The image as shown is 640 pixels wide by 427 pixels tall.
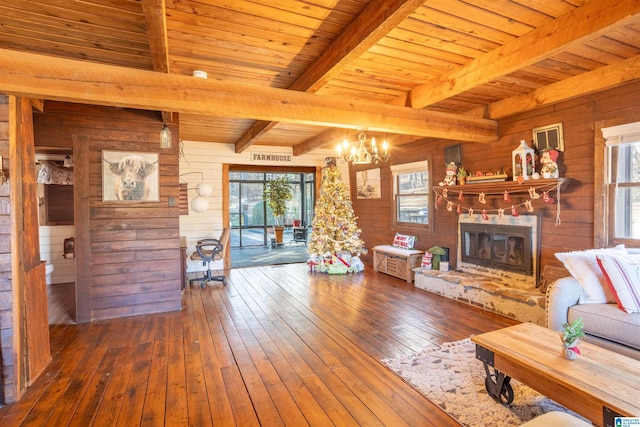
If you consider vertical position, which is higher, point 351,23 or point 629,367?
point 351,23

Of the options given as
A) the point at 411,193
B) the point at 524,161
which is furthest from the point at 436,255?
the point at 524,161

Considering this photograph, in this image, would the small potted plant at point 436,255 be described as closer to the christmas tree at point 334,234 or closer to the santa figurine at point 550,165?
the christmas tree at point 334,234

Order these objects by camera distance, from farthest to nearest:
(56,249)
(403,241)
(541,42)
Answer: (403,241)
(56,249)
(541,42)

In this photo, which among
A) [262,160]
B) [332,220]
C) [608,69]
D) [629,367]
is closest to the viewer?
[629,367]

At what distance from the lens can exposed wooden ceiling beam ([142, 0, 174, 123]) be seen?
1710 millimetres

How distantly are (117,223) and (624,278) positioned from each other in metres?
4.83

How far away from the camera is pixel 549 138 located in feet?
12.3

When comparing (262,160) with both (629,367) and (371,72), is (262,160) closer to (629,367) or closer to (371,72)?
(371,72)

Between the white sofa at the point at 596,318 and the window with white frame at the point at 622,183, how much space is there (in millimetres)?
955

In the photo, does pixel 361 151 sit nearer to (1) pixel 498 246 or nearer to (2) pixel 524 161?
(2) pixel 524 161

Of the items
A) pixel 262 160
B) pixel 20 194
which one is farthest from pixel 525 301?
pixel 262 160

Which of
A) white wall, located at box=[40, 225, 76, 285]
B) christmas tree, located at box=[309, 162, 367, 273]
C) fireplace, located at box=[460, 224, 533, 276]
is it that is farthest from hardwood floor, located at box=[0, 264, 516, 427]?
white wall, located at box=[40, 225, 76, 285]

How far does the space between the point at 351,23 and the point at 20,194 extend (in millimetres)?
2643

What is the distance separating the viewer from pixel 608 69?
121 inches
